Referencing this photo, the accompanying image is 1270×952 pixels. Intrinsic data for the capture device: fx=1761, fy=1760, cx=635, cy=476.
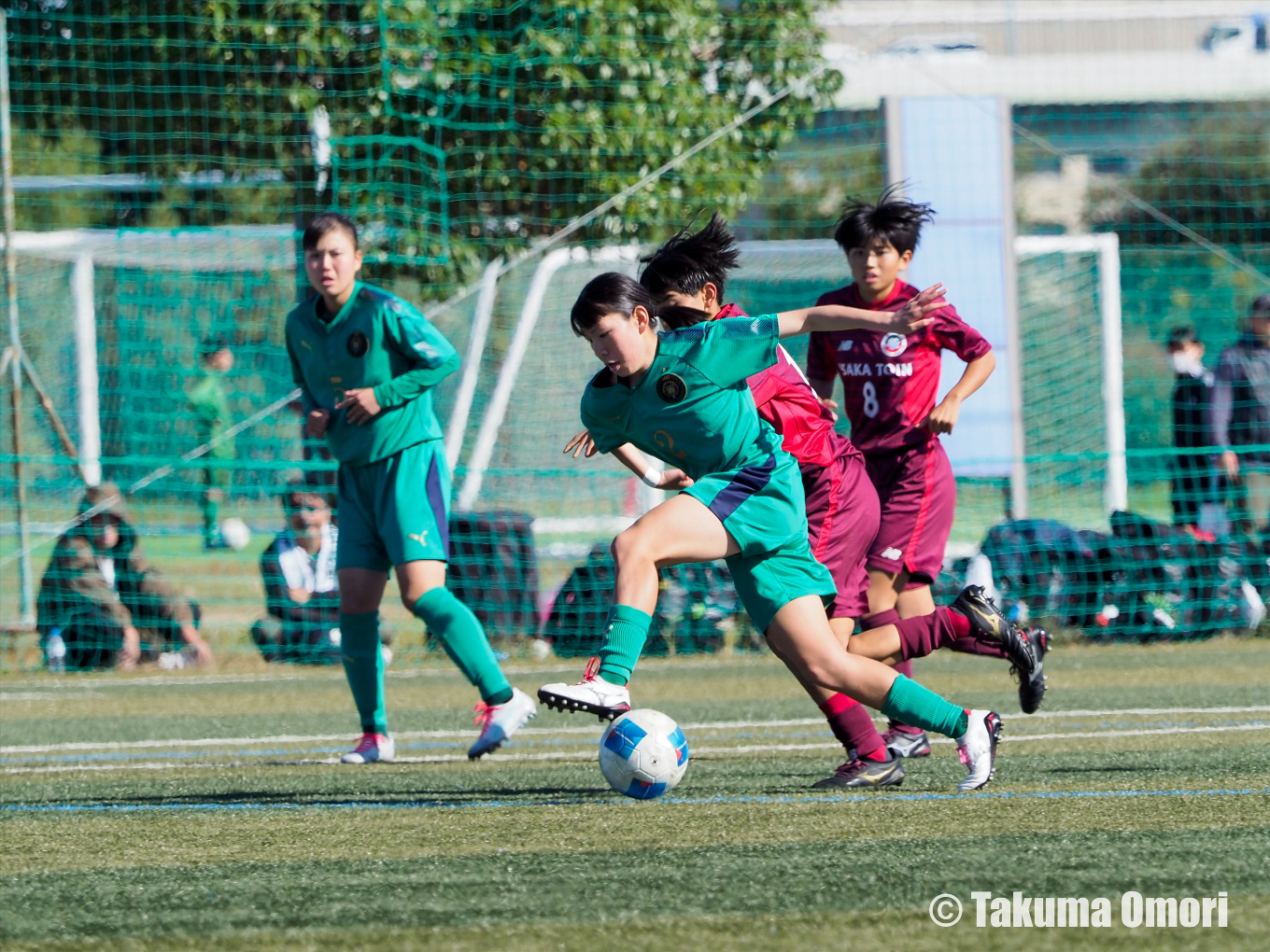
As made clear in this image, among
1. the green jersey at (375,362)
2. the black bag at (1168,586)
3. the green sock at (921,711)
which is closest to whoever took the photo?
the green sock at (921,711)

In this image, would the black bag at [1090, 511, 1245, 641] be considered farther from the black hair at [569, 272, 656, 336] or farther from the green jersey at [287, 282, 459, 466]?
the black hair at [569, 272, 656, 336]

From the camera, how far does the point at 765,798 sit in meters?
4.57

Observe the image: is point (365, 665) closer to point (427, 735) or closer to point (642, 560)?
point (427, 735)

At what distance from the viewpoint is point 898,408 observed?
5867 mm

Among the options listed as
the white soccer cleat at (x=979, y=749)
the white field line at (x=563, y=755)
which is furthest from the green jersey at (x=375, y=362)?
the white soccer cleat at (x=979, y=749)

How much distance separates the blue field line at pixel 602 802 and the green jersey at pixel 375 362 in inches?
60.1

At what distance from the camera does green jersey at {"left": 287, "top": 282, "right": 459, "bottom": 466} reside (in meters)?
5.91

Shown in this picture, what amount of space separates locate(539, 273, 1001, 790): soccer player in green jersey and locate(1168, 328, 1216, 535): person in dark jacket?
6.59 meters

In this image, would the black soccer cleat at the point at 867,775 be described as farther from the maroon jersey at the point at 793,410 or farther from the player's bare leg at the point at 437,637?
the player's bare leg at the point at 437,637

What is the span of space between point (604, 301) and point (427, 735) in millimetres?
2956

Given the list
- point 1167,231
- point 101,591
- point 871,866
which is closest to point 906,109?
point 101,591

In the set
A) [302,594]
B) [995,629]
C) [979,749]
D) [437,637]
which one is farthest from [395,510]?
[302,594]

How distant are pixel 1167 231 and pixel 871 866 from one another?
24.9 meters

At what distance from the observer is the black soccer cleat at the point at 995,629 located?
5.46 meters
